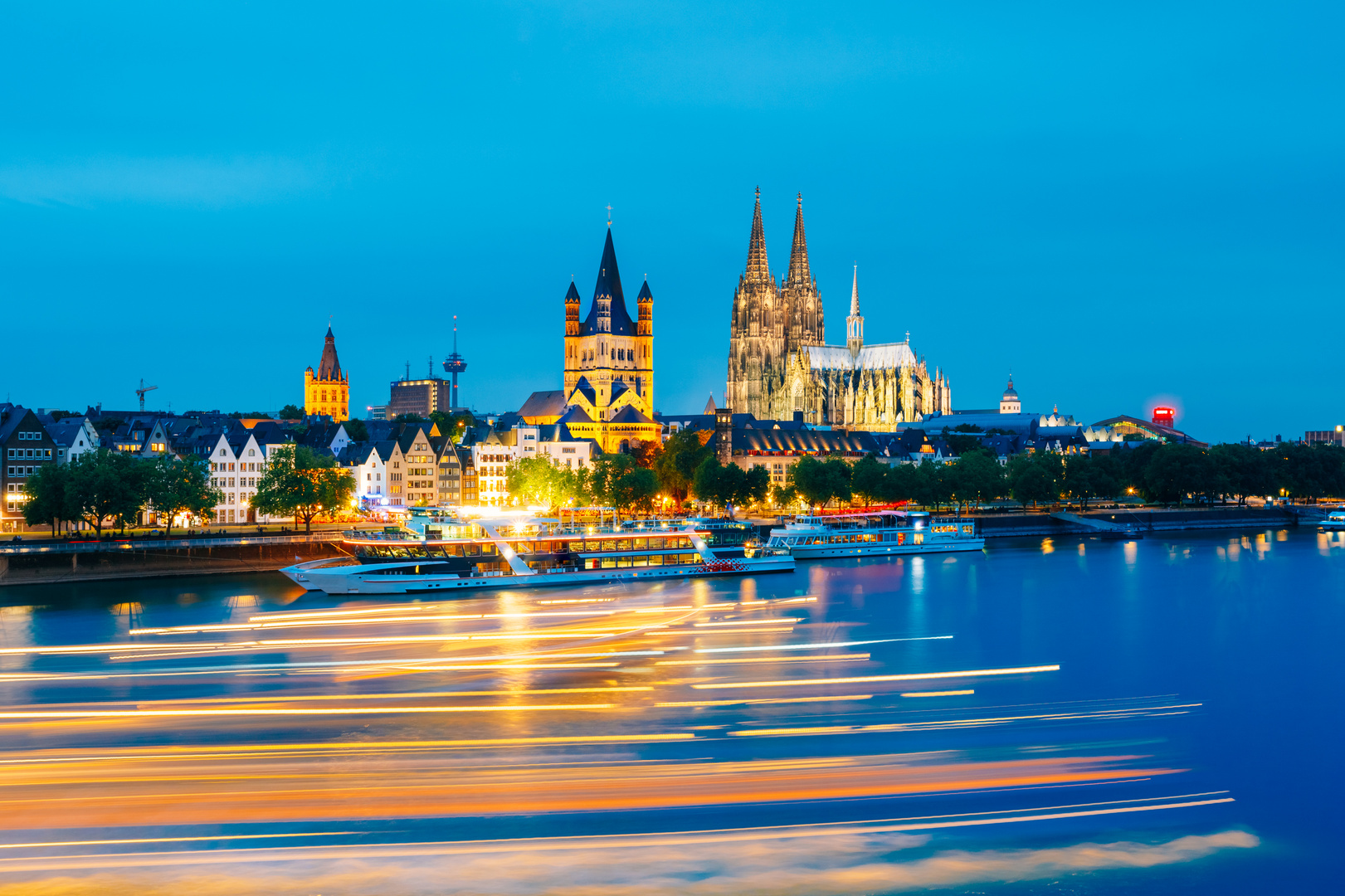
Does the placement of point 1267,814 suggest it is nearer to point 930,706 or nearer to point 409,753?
point 930,706

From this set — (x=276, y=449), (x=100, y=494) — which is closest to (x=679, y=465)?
(x=276, y=449)

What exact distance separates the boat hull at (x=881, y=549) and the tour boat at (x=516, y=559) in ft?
22.6

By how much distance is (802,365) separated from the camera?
170125mm

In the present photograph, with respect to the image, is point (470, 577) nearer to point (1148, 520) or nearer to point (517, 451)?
point (517, 451)

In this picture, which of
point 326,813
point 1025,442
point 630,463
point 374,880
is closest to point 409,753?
point 326,813

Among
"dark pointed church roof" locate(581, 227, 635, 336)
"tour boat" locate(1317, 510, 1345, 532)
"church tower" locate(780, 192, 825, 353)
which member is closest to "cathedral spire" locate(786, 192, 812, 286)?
"church tower" locate(780, 192, 825, 353)

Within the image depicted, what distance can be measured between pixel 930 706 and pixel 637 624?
14782mm

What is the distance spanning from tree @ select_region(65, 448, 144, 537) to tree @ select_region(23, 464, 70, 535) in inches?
22.8

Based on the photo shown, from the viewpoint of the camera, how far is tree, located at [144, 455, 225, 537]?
65.3 metres

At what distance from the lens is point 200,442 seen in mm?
90500

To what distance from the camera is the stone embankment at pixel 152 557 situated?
54.1 m

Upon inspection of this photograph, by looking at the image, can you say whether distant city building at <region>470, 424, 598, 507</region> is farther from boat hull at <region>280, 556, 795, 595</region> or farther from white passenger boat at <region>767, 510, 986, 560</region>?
boat hull at <region>280, 556, 795, 595</region>

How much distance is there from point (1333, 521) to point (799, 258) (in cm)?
8950

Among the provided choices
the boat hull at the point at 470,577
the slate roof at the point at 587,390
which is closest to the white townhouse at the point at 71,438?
the boat hull at the point at 470,577
